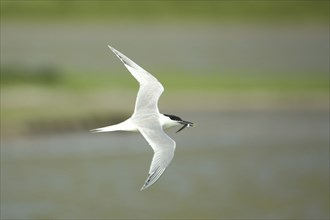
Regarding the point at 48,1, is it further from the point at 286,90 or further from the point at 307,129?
the point at 307,129

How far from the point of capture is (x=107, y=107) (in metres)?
17.7

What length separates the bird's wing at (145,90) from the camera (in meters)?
10.0

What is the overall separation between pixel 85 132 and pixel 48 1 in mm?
23438

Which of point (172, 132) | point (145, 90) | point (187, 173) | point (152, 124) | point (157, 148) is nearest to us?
point (157, 148)

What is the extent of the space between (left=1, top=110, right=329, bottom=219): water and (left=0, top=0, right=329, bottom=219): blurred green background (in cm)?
2

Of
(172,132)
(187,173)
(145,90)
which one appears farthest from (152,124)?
(172,132)

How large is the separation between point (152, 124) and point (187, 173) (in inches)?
194

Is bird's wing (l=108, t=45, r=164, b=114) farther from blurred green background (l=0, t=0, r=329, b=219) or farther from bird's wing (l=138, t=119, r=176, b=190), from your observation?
blurred green background (l=0, t=0, r=329, b=219)

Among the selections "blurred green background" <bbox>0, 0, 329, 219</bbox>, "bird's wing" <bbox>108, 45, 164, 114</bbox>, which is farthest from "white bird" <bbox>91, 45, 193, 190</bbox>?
"blurred green background" <bbox>0, 0, 329, 219</bbox>

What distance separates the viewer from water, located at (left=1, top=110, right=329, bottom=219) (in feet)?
41.2

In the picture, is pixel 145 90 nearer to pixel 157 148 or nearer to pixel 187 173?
pixel 157 148

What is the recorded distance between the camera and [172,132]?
56.1 feet

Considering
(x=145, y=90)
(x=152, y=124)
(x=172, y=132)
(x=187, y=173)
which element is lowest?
(x=172, y=132)

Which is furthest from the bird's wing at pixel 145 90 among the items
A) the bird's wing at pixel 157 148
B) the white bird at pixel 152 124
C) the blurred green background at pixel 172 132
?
the blurred green background at pixel 172 132
